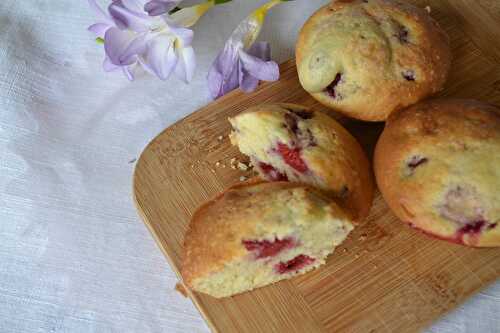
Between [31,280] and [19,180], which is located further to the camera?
[19,180]

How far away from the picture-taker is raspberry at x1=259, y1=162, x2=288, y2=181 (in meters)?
1.58

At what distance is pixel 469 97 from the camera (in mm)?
1801

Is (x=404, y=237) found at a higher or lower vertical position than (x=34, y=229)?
higher

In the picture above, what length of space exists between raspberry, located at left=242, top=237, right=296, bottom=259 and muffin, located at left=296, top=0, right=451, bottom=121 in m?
0.44

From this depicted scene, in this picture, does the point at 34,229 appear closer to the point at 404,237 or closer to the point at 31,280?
the point at 31,280

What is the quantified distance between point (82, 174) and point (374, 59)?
0.96m

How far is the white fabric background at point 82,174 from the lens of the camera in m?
1.65

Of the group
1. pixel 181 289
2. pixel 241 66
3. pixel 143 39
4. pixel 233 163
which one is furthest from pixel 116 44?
pixel 181 289

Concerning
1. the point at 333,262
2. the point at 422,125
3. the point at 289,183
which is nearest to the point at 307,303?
the point at 333,262

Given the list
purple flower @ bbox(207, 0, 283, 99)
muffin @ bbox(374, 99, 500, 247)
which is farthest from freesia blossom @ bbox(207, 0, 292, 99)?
muffin @ bbox(374, 99, 500, 247)

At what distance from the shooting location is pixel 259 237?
1405 mm

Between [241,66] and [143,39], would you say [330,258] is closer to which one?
[241,66]

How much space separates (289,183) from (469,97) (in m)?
0.69

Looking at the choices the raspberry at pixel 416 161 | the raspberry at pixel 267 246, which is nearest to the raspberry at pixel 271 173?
the raspberry at pixel 267 246
